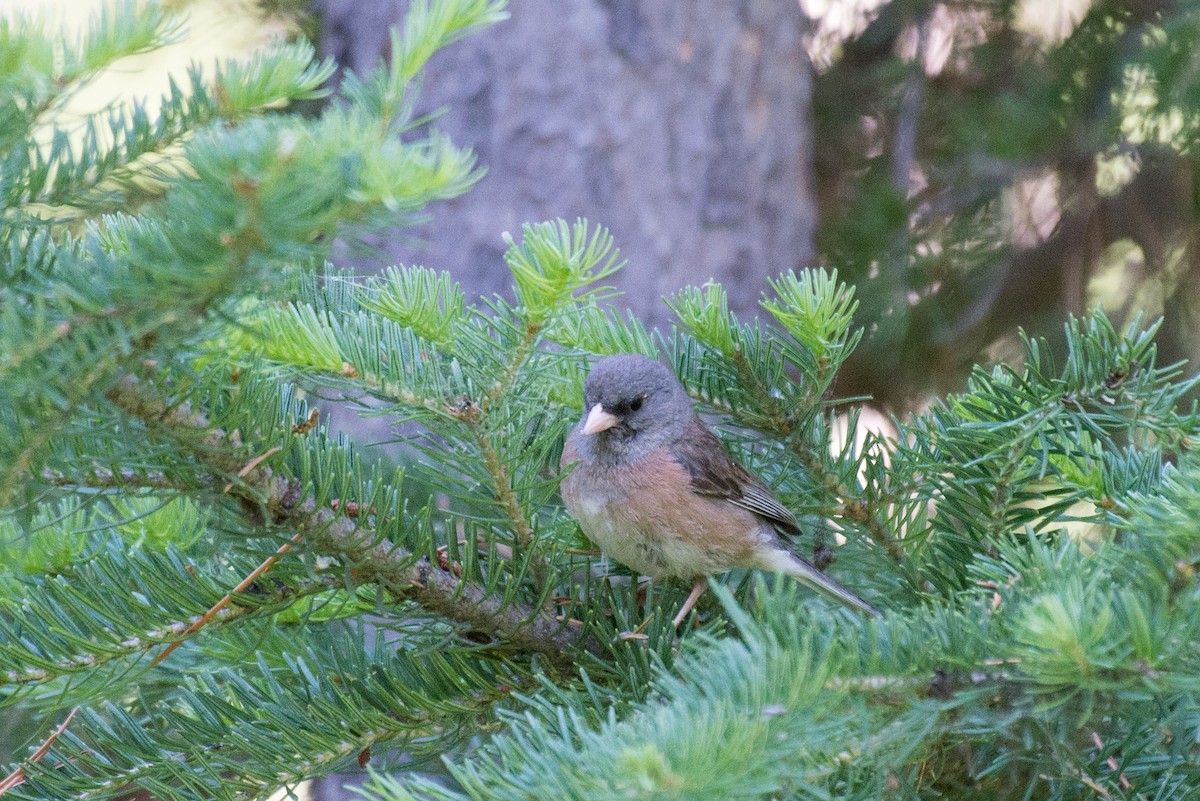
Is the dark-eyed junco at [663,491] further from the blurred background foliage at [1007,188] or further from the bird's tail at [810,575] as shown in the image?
the blurred background foliage at [1007,188]

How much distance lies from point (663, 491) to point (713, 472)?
163mm

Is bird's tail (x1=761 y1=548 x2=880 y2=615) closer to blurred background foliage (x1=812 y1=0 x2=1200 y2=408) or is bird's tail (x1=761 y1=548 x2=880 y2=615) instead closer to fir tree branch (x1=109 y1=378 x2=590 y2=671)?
fir tree branch (x1=109 y1=378 x2=590 y2=671)

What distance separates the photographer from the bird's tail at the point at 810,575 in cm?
167

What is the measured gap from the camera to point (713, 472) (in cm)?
204

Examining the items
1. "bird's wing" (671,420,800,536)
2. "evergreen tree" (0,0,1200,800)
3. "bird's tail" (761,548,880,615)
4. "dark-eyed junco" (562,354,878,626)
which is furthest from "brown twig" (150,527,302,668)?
"bird's wing" (671,420,800,536)

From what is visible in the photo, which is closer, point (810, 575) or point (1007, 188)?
point (810, 575)

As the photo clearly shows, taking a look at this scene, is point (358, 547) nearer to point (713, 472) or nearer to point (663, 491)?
point (663, 491)

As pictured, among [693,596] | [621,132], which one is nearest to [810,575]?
[693,596]

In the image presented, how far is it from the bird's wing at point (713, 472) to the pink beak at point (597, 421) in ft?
0.85

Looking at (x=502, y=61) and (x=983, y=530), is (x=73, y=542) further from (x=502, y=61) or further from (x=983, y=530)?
(x=502, y=61)

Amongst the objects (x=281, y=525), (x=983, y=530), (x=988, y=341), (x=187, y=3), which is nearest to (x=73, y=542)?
(x=281, y=525)

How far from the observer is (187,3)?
3.09 m

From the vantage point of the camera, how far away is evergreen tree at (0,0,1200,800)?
2.30 ft

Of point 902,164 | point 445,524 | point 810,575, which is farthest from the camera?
point 902,164
